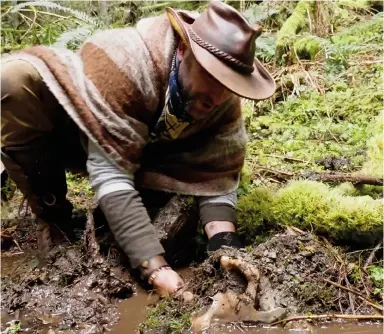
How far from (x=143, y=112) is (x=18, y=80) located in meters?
0.63

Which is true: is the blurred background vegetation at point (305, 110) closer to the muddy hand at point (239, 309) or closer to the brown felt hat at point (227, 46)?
the muddy hand at point (239, 309)

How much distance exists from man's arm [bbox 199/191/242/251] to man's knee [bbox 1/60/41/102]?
42.7 inches

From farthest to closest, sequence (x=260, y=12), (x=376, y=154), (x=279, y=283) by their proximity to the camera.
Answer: (x=260, y=12), (x=376, y=154), (x=279, y=283)

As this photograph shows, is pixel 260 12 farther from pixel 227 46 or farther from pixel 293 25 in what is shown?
pixel 227 46

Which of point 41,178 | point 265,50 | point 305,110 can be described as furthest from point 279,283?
point 265,50

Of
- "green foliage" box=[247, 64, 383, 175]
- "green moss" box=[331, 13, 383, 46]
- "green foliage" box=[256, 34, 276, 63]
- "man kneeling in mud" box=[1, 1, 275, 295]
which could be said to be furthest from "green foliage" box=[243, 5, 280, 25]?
"man kneeling in mud" box=[1, 1, 275, 295]

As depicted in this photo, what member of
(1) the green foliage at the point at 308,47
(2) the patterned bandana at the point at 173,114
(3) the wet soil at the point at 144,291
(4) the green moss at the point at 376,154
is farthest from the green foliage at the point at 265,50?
(3) the wet soil at the point at 144,291

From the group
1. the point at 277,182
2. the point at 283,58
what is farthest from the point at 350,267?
the point at 283,58

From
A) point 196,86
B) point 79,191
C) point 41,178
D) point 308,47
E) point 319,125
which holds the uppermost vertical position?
point 196,86

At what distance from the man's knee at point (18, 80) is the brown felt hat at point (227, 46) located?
796mm

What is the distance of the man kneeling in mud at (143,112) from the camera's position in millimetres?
2398

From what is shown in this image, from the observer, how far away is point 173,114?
2.64 m

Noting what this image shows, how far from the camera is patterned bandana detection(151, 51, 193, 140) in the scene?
2.56m

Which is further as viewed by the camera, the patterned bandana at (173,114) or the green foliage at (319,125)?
the green foliage at (319,125)
